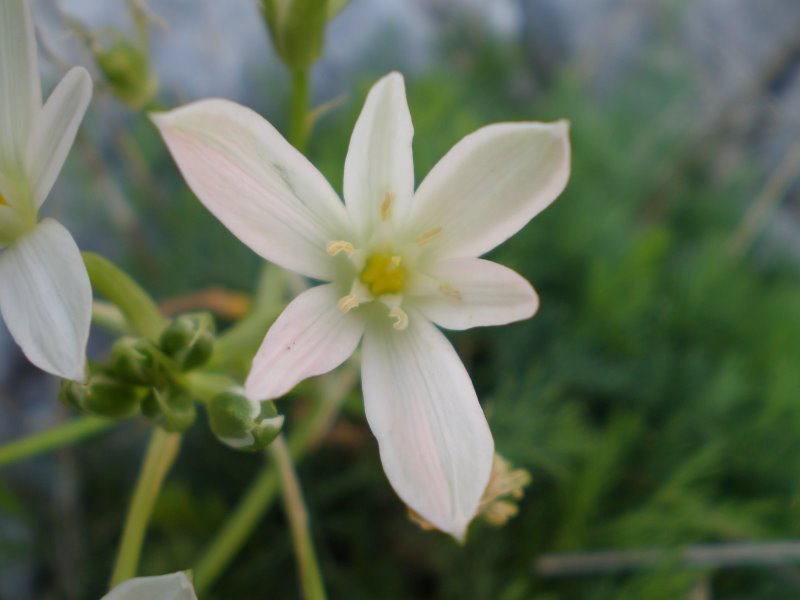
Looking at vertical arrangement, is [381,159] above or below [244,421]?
above

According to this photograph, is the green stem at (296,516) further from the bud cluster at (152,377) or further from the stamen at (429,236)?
the stamen at (429,236)

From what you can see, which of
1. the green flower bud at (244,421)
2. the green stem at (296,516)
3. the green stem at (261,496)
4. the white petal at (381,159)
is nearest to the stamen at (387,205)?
the white petal at (381,159)

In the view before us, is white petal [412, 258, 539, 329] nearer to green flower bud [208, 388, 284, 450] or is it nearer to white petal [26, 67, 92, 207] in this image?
green flower bud [208, 388, 284, 450]

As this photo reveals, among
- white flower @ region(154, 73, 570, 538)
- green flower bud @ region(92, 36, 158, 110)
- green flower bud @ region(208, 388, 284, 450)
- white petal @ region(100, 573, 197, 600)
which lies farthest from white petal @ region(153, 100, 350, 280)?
green flower bud @ region(92, 36, 158, 110)

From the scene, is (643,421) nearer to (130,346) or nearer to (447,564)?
(447,564)

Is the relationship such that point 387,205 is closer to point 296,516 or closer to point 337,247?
point 337,247

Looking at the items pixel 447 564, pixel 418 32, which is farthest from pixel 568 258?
pixel 418 32

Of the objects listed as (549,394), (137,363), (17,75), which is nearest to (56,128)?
(17,75)
